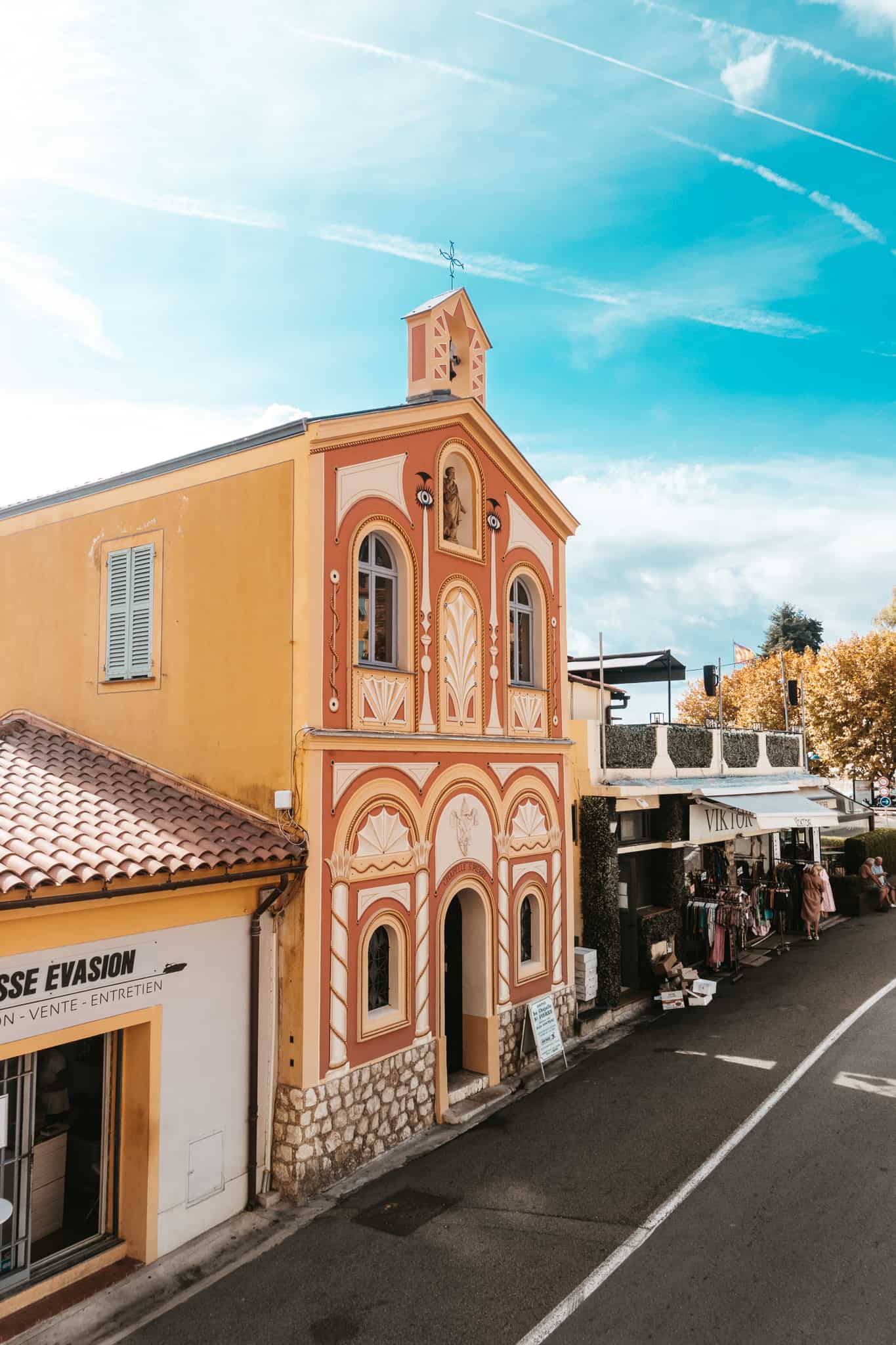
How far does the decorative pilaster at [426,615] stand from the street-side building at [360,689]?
0.11 feet

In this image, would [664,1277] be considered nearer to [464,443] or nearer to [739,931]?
[464,443]

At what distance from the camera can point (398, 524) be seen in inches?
441

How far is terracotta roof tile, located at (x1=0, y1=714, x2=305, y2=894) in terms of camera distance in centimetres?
730

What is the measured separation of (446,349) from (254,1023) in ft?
30.7

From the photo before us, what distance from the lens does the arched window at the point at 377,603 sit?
1088cm

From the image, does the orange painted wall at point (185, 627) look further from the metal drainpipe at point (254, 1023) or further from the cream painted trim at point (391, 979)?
the cream painted trim at point (391, 979)

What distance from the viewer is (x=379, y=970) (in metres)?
10.8

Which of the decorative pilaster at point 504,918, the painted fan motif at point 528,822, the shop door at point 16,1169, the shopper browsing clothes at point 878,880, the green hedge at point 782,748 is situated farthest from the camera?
the shopper browsing clothes at point 878,880

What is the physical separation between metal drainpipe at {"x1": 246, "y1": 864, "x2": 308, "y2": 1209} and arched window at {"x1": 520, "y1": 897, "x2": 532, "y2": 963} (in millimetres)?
5267

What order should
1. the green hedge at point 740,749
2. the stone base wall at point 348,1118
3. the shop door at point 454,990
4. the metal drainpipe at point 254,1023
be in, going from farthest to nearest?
the green hedge at point 740,749, the shop door at point 454,990, the stone base wall at point 348,1118, the metal drainpipe at point 254,1023

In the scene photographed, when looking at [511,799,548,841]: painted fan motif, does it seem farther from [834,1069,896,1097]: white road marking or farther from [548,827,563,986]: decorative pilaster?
[834,1069,896,1097]: white road marking

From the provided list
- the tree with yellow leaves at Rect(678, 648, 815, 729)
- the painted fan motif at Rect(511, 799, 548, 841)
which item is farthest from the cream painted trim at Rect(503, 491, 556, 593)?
the tree with yellow leaves at Rect(678, 648, 815, 729)

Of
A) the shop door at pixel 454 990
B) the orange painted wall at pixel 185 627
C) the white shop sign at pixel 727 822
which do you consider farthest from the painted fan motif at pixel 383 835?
the white shop sign at pixel 727 822

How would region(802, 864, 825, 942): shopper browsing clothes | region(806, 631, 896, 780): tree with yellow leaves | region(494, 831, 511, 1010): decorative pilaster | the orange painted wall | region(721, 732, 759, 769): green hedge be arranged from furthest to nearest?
region(806, 631, 896, 780): tree with yellow leaves < region(802, 864, 825, 942): shopper browsing clothes < region(721, 732, 759, 769): green hedge < region(494, 831, 511, 1010): decorative pilaster < the orange painted wall
